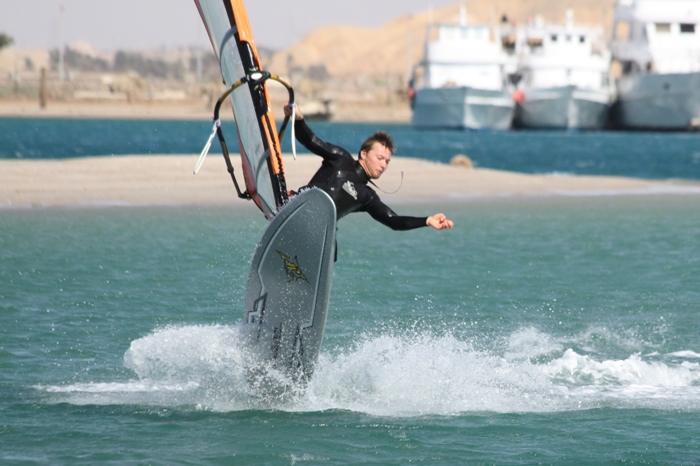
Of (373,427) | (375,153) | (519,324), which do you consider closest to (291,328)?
(373,427)

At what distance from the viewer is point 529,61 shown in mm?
73000

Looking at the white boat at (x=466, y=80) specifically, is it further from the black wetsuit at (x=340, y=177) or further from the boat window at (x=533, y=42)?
the black wetsuit at (x=340, y=177)

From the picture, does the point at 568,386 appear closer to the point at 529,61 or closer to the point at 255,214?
the point at 255,214

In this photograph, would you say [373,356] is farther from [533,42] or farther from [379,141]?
[533,42]

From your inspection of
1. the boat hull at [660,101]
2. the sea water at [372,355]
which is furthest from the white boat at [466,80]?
the sea water at [372,355]

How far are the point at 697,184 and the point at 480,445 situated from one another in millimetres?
27281

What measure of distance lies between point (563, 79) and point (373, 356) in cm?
6530

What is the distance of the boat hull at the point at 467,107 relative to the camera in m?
70.1

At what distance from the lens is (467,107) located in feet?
230

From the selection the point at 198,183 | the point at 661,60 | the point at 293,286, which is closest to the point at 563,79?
the point at 661,60

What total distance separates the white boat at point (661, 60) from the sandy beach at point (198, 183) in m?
38.4

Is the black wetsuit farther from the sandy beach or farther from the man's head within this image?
the sandy beach

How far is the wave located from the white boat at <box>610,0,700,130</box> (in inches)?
2442

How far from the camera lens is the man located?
7.63 meters
